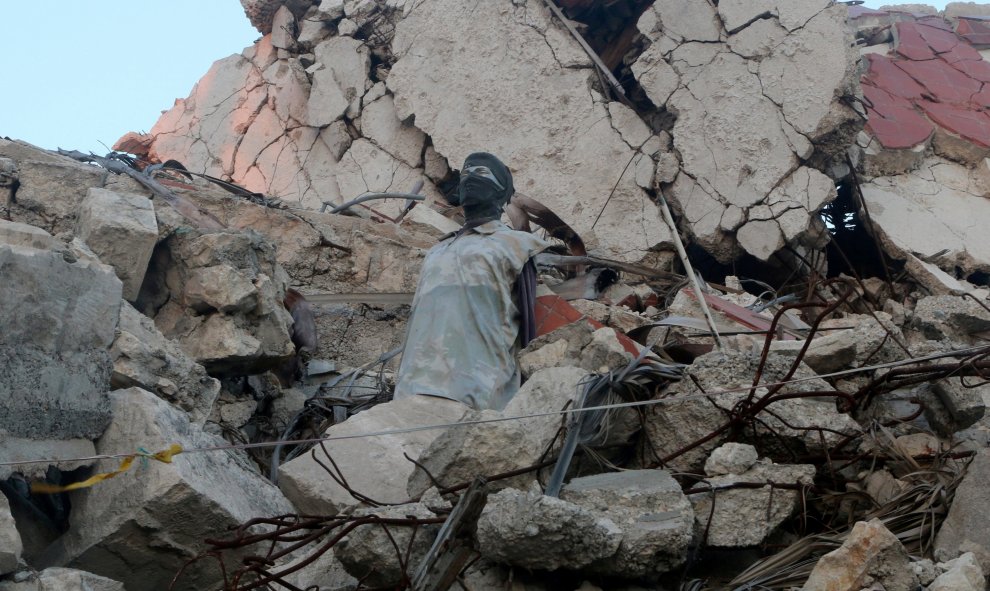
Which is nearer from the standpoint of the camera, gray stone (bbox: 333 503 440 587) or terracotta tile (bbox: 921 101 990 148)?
gray stone (bbox: 333 503 440 587)

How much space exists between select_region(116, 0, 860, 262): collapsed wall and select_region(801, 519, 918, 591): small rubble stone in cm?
529

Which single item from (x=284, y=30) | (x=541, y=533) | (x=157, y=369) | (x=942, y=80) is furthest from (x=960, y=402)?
(x=284, y=30)

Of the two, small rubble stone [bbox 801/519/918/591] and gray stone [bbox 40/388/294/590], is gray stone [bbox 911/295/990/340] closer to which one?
small rubble stone [bbox 801/519/918/591]

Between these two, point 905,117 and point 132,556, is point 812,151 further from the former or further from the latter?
point 132,556

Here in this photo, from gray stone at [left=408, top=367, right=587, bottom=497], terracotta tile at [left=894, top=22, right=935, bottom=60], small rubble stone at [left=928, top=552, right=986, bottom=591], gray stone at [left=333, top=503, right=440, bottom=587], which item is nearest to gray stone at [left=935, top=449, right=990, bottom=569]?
small rubble stone at [left=928, top=552, right=986, bottom=591]

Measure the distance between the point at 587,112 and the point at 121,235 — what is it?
409cm

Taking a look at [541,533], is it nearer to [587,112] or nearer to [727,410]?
[727,410]

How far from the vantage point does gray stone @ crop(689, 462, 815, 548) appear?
9.72 feet

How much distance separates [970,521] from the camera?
9.25 feet

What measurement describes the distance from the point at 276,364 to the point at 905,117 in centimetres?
550

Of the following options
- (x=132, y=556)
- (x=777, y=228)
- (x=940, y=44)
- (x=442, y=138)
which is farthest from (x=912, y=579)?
(x=940, y=44)

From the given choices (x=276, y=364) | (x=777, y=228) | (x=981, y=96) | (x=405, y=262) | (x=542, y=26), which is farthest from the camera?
(x=981, y=96)

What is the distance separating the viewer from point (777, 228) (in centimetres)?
771

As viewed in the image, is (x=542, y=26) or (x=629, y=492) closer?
(x=629, y=492)
